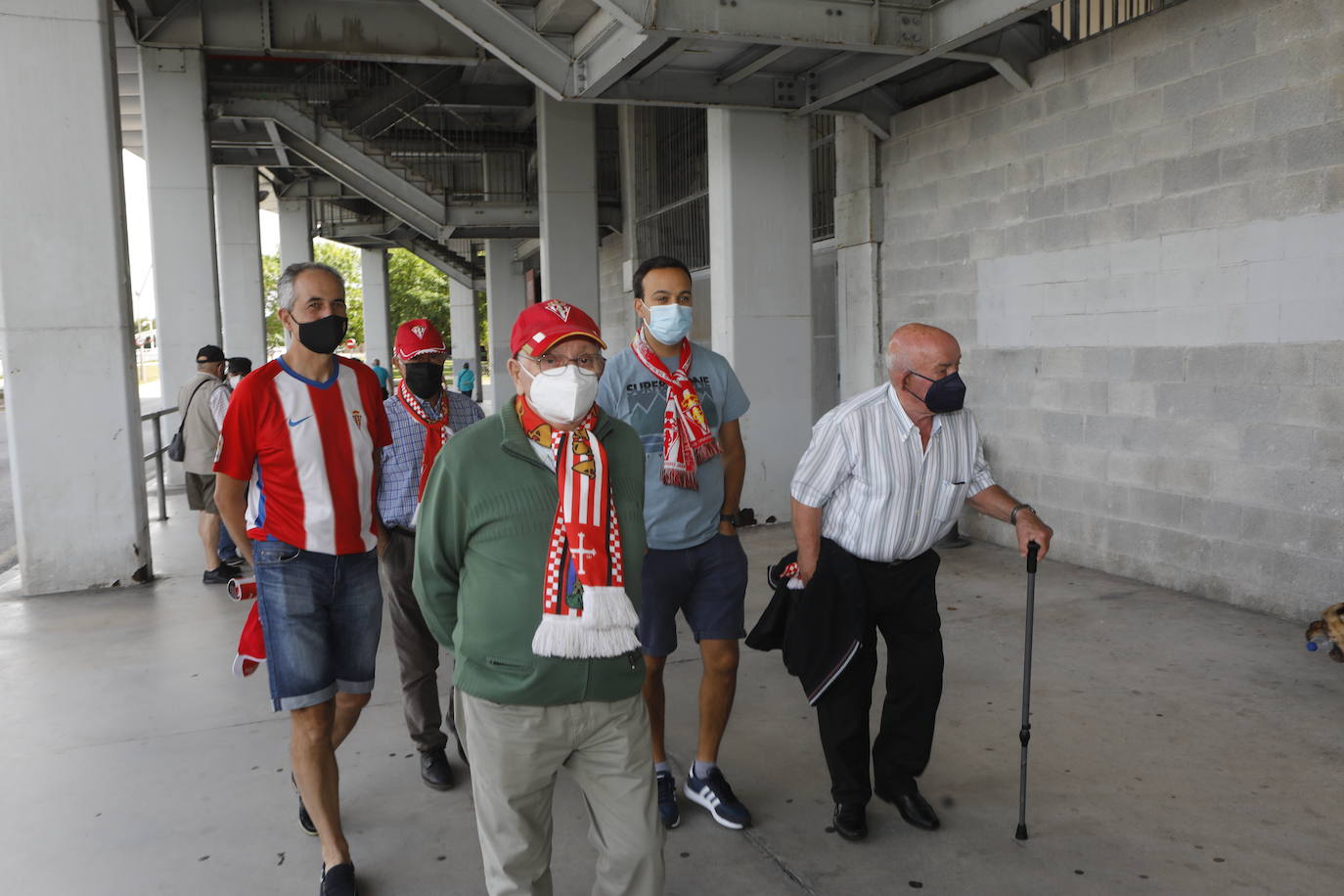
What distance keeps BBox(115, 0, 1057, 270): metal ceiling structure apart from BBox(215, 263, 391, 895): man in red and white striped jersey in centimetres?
462

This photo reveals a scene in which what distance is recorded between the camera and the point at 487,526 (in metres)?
2.53

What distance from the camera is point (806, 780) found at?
14.3 ft

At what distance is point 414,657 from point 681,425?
61.2 inches

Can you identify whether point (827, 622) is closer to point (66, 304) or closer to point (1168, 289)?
point (1168, 289)

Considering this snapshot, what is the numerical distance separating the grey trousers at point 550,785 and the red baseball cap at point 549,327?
0.85 meters

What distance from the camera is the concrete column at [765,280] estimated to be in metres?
9.91

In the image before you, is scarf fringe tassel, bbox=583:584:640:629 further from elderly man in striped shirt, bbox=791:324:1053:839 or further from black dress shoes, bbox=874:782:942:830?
black dress shoes, bbox=874:782:942:830

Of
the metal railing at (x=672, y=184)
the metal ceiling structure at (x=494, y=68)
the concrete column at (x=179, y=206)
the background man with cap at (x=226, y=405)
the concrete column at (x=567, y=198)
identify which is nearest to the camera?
the metal ceiling structure at (x=494, y=68)

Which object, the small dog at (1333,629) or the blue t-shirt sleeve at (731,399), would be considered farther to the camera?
the small dog at (1333,629)

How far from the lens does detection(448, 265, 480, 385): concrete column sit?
35.2m

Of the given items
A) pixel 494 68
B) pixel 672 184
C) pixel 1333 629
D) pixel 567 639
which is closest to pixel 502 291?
pixel 494 68

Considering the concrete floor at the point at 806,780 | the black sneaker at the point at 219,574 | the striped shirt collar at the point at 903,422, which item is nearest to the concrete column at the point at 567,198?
the black sneaker at the point at 219,574

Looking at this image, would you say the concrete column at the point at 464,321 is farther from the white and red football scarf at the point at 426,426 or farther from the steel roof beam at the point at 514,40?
the white and red football scarf at the point at 426,426

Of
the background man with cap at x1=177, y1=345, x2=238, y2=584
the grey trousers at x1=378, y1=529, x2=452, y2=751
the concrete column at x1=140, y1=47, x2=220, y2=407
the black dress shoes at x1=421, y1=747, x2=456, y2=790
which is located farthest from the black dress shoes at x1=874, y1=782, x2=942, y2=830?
the concrete column at x1=140, y1=47, x2=220, y2=407
